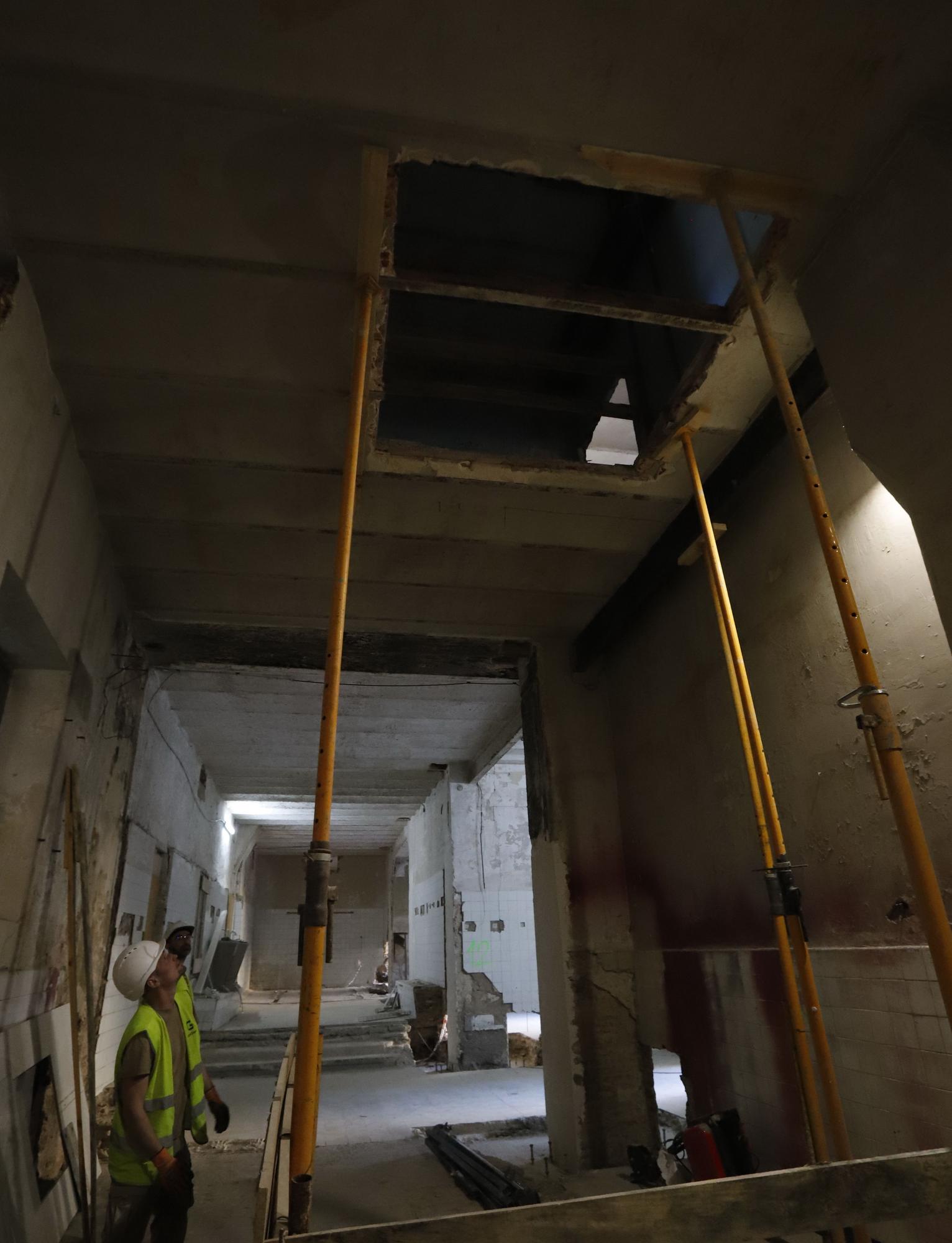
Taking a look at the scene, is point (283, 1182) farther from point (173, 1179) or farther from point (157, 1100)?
point (157, 1100)

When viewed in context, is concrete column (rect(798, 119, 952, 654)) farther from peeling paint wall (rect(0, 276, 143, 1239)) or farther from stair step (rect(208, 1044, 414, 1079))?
stair step (rect(208, 1044, 414, 1079))

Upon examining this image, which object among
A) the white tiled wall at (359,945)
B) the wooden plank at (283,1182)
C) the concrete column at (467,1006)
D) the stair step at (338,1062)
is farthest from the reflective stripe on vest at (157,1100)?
the white tiled wall at (359,945)

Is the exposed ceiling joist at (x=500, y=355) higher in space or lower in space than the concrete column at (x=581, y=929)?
higher

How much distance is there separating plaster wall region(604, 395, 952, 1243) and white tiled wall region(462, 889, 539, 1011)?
12.3 ft

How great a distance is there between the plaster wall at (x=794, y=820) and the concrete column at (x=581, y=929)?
Result: 0.63ft

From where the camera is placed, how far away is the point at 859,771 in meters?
2.29

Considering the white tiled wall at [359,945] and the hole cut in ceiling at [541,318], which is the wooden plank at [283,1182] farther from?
the white tiled wall at [359,945]

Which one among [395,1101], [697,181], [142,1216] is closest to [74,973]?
[142,1216]

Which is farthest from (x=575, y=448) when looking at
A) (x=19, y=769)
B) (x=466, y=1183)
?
(x=466, y=1183)

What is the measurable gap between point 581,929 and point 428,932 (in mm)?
5487

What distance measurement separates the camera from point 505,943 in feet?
24.0

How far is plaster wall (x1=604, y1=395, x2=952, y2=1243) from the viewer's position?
201 centimetres

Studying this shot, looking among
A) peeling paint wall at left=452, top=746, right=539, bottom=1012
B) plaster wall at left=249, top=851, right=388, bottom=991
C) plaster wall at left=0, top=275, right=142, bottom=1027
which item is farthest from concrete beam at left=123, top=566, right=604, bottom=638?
plaster wall at left=249, top=851, right=388, bottom=991

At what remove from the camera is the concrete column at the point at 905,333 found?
5.19 feet
